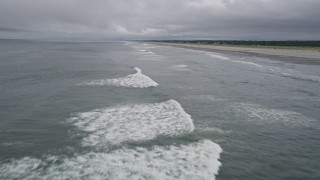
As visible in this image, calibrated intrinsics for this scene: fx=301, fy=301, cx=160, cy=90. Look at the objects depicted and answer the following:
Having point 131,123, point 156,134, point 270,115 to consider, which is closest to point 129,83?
point 131,123

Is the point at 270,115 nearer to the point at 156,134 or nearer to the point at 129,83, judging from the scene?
the point at 156,134

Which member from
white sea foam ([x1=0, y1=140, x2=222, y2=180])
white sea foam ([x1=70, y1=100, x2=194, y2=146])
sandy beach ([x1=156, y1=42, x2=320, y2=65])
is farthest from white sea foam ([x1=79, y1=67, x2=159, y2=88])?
sandy beach ([x1=156, y1=42, x2=320, y2=65])

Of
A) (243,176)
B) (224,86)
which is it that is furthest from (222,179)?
(224,86)

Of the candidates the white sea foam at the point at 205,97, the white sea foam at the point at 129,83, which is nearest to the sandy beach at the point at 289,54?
the white sea foam at the point at 129,83

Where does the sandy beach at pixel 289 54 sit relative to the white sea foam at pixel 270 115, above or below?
below

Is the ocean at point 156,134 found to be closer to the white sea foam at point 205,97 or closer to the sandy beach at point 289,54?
the white sea foam at point 205,97
